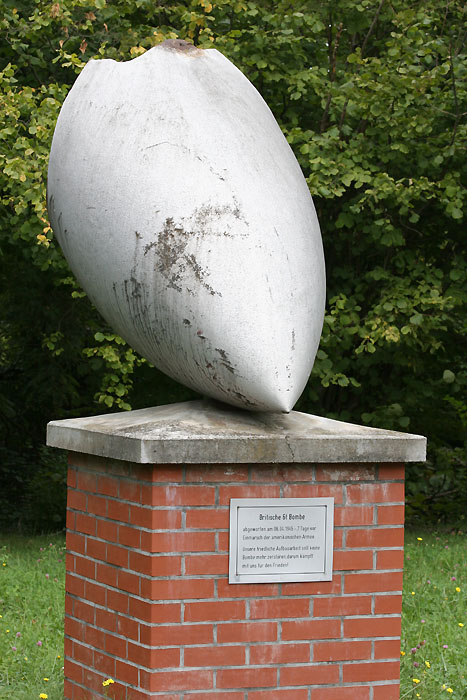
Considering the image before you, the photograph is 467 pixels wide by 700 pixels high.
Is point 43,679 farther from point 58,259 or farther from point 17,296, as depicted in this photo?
point 17,296

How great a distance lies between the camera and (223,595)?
3514 millimetres

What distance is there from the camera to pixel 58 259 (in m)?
8.54

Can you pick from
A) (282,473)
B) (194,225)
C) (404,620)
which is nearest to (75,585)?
(282,473)

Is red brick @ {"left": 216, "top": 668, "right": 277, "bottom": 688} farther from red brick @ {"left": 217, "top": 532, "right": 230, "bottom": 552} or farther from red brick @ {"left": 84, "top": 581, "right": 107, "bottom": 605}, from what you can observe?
red brick @ {"left": 84, "top": 581, "right": 107, "bottom": 605}

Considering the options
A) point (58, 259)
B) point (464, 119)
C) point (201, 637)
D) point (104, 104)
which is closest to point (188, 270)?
point (104, 104)

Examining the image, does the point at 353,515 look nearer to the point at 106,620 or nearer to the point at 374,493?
the point at 374,493

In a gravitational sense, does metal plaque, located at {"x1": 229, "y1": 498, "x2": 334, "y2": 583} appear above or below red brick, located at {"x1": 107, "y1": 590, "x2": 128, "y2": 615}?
above

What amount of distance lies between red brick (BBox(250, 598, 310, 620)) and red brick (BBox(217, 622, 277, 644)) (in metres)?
0.03

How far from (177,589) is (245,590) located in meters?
0.24

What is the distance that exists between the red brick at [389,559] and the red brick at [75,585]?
3.67 feet

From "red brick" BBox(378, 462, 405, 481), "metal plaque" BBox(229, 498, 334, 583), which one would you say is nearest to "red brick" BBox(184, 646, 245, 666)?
"metal plaque" BBox(229, 498, 334, 583)

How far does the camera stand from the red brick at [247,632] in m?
3.51

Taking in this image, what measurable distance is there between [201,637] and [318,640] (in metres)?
A: 0.42

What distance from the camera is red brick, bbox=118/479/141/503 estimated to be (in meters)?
3.54
